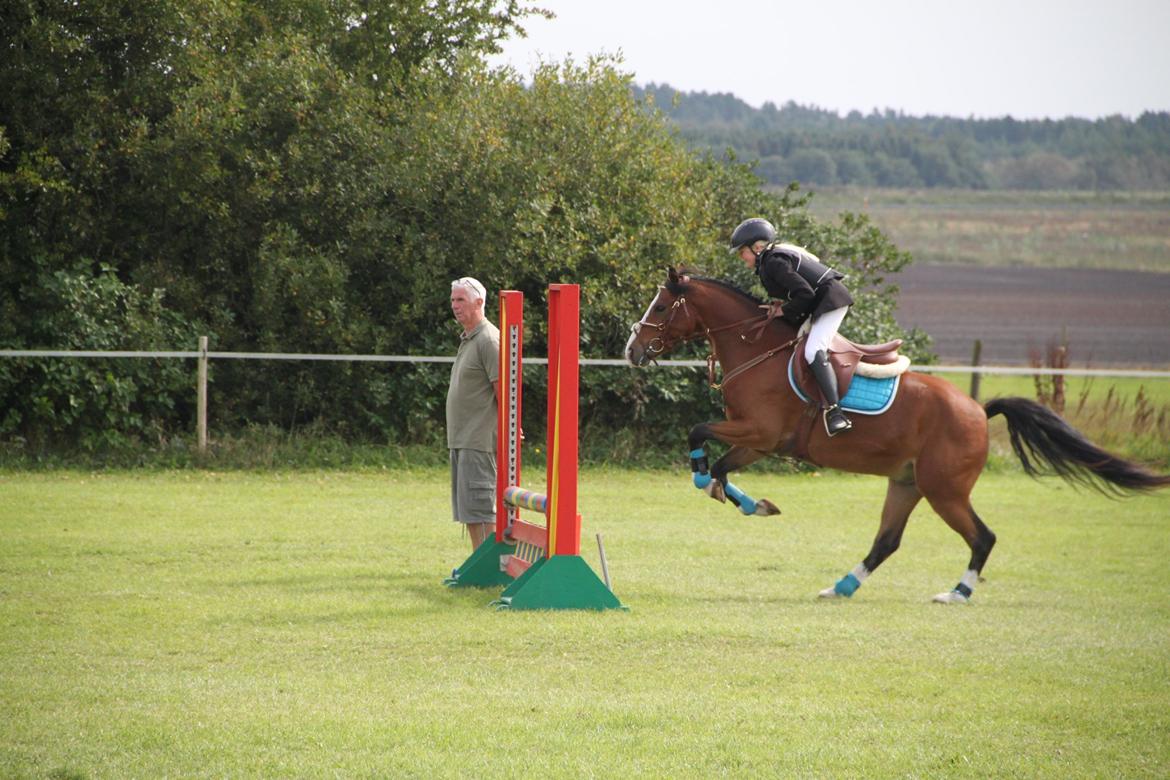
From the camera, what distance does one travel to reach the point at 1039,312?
4644 cm

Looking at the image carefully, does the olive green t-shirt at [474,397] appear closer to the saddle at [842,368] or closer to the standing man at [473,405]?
the standing man at [473,405]

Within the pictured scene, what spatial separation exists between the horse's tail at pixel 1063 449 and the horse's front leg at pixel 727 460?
1.86 metres

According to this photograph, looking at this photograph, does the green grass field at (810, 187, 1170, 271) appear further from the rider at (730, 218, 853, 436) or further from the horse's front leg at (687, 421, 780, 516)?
the horse's front leg at (687, 421, 780, 516)

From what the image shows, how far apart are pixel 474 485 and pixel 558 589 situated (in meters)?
1.16

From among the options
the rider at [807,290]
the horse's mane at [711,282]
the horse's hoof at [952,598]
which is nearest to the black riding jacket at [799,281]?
the rider at [807,290]

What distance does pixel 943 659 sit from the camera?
686cm

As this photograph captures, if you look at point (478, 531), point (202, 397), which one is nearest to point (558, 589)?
point (478, 531)

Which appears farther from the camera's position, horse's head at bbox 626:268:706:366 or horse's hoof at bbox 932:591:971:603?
horse's head at bbox 626:268:706:366

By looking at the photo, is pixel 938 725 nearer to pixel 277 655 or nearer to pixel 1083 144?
pixel 277 655

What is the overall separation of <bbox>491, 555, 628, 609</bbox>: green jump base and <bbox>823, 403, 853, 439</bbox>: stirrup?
1975 millimetres

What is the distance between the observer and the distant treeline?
111 m

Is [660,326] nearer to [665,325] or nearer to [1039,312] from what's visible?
[665,325]

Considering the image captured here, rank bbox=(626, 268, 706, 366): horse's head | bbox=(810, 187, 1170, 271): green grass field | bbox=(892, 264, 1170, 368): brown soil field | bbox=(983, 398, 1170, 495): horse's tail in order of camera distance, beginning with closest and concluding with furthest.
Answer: bbox=(626, 268, 706, 366): horse's head → bbox=(983, 398, 1170, 495): horse's tail → bbox=(892, 264, 1170, 368): brown soil field → bbox=(810, 187, 1170, 271): green grass field

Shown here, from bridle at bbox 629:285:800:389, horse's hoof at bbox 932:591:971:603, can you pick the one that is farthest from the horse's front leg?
horse's hoof at bbox 932:591:971:603
